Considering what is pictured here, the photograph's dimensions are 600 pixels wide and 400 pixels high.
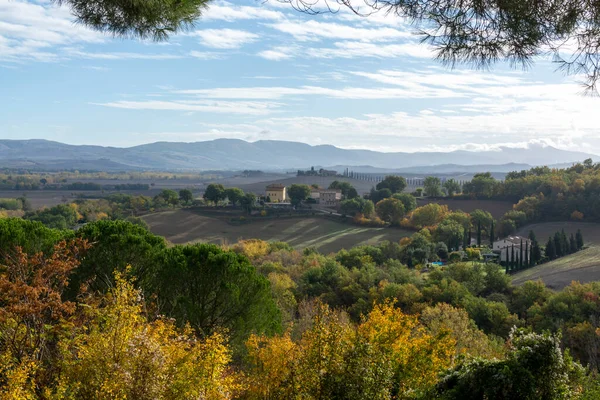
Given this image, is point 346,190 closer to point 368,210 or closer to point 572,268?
point 368,210

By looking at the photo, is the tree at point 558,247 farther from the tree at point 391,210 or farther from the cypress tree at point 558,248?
the tree at point 391,210

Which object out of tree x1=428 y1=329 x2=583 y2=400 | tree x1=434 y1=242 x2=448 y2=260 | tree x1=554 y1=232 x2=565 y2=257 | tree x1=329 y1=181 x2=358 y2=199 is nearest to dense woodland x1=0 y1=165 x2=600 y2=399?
tree x1=428 y1=329 x2=583 y2=400

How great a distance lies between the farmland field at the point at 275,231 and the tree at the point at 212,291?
4848 cm

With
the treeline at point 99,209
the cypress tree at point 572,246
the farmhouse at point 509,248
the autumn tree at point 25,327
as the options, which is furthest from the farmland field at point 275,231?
the autumn tree at point 25,327

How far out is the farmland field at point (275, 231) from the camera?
75.3m

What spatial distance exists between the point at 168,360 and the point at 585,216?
8321cm

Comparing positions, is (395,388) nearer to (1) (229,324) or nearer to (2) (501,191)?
(1) (229,324)

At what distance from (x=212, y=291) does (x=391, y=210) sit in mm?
68010

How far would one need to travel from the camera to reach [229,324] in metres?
21.5

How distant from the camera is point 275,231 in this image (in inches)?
3211

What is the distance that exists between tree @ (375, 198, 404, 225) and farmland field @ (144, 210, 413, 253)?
18.7ft

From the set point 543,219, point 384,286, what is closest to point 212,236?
point 384,286

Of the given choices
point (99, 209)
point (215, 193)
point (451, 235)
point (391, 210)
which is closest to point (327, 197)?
point (215, 193)

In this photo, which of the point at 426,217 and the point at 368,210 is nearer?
the point at 426,217
